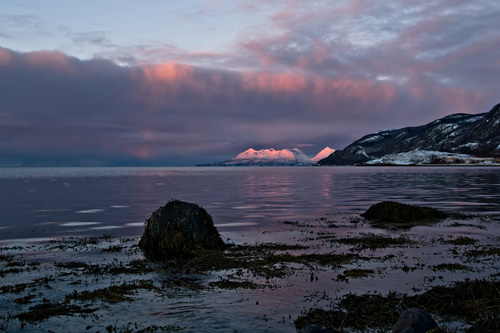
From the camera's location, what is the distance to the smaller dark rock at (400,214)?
88.4 feet

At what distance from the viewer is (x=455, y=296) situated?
34.5 ft

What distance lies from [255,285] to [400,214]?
18377mm

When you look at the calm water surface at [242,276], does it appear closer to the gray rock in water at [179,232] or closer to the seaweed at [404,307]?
the seaweed at [404,307]

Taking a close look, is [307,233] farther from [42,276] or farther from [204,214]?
[42,276]

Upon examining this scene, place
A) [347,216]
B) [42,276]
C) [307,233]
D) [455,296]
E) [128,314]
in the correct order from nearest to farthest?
[128,314]
[455,296]
[42,276]
[307,233]
[347,216]

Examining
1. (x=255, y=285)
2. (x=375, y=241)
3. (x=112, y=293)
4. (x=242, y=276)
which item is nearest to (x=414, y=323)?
(x=255, y=285)

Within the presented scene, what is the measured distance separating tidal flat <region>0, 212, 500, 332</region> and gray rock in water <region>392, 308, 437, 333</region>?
104 centimetres

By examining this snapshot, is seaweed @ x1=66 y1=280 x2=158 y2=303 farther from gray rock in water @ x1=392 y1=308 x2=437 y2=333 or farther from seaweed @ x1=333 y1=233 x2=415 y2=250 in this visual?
seaweed @ x1=333 y1=233 x2=415 y2=250

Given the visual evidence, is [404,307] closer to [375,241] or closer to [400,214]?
[375,241]

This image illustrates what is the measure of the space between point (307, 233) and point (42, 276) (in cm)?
1363

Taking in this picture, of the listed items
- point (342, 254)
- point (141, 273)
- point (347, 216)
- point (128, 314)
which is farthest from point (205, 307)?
point (347, 216)

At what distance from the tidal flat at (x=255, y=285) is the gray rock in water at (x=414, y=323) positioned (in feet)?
3.42

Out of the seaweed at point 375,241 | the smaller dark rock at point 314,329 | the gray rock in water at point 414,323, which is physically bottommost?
the seaweed at point 375,241

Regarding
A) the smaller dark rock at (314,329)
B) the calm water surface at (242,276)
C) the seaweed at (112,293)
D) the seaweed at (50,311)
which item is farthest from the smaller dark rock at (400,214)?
the seaweed at (50,311)
